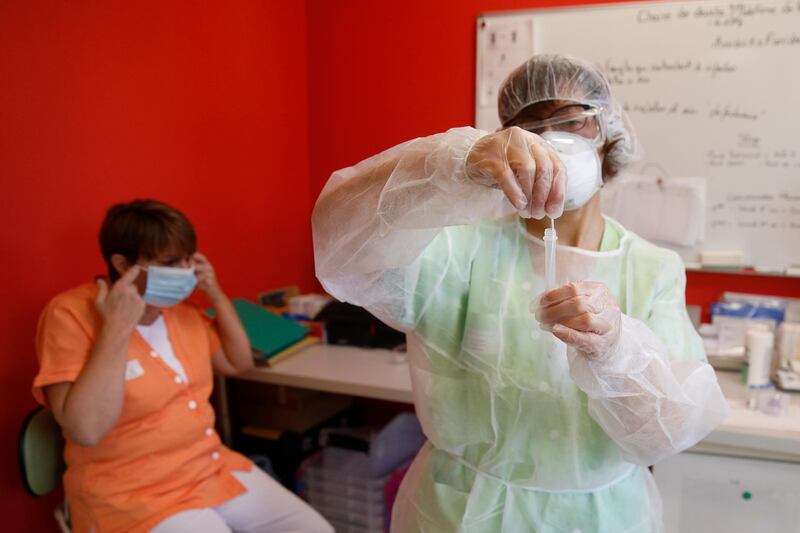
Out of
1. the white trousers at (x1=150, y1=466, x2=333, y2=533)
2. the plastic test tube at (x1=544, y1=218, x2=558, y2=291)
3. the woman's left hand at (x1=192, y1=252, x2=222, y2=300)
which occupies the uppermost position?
the plastic test tube at (x1=544, y1=218, x2=558, y2=291)

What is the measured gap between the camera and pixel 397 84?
244 centimetres

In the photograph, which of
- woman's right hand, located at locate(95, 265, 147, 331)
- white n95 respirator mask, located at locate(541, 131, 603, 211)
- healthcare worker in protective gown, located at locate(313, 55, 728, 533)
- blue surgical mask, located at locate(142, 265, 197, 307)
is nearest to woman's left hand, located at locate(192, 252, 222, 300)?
blue surgical mask, located at locate(142, 265, 197, 307)

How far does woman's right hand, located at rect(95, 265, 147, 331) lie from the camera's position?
141 centimetres

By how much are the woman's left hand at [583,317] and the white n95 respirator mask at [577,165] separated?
0.18 metres

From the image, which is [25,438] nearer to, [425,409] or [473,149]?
[425,409]

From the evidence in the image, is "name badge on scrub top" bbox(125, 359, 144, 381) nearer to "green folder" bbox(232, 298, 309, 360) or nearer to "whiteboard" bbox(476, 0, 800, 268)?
"green folder" bbox(232, 298, 309, 360)

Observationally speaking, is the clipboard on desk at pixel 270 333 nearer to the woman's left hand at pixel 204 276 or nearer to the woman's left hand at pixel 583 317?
the woman's left hand at pixel 204 276

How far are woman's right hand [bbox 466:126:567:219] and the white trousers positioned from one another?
1.24 metres

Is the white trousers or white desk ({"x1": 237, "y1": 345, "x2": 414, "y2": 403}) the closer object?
the white trousers

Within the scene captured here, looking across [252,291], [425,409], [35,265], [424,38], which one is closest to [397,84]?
[424,38]

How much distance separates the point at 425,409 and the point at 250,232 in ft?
5.09

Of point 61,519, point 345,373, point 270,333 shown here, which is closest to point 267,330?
point 270,333

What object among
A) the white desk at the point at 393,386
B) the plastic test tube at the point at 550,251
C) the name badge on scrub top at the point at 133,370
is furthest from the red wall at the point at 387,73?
the plastic test tube at the point at 550,251

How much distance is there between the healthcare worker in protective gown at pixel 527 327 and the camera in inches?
32.9
